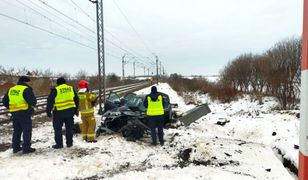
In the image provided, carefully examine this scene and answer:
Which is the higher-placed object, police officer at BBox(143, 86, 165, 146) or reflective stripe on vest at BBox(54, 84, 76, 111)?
reflective stripe on vest at BBox(54, 84, 76, 111)

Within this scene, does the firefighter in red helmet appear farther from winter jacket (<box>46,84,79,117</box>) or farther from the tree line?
the tree line

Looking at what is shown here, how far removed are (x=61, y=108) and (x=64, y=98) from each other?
0.29 metres

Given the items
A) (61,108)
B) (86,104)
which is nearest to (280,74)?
(86,104)

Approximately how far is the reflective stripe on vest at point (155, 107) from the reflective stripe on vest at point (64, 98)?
247 cm

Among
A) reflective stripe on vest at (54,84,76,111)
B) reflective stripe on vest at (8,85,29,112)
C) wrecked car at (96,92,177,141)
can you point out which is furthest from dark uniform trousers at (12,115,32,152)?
wrecked car at (96,92,177,141)

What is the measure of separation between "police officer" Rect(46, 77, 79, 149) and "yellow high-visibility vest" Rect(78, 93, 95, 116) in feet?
2.72

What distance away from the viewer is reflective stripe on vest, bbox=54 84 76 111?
29.2 feet

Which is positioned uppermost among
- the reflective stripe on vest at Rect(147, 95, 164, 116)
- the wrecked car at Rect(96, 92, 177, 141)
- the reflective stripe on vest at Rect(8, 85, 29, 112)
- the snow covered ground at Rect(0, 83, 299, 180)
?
the reflective stripe on vest at Rect(8, 85, 29, 112)

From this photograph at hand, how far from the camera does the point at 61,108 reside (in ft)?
29.2

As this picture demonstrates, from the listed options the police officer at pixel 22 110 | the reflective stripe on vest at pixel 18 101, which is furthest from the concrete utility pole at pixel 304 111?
the reflective stripe on vest at pixel 18 101

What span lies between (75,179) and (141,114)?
5.85 meters

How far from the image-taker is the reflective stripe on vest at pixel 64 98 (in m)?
8.91

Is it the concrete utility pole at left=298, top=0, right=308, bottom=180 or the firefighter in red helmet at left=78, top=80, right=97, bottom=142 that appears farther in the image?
the firefighter in red helmet at left=78, top=80, right=97, bottom=142

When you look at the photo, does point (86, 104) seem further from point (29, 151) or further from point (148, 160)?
point (148, 160)
